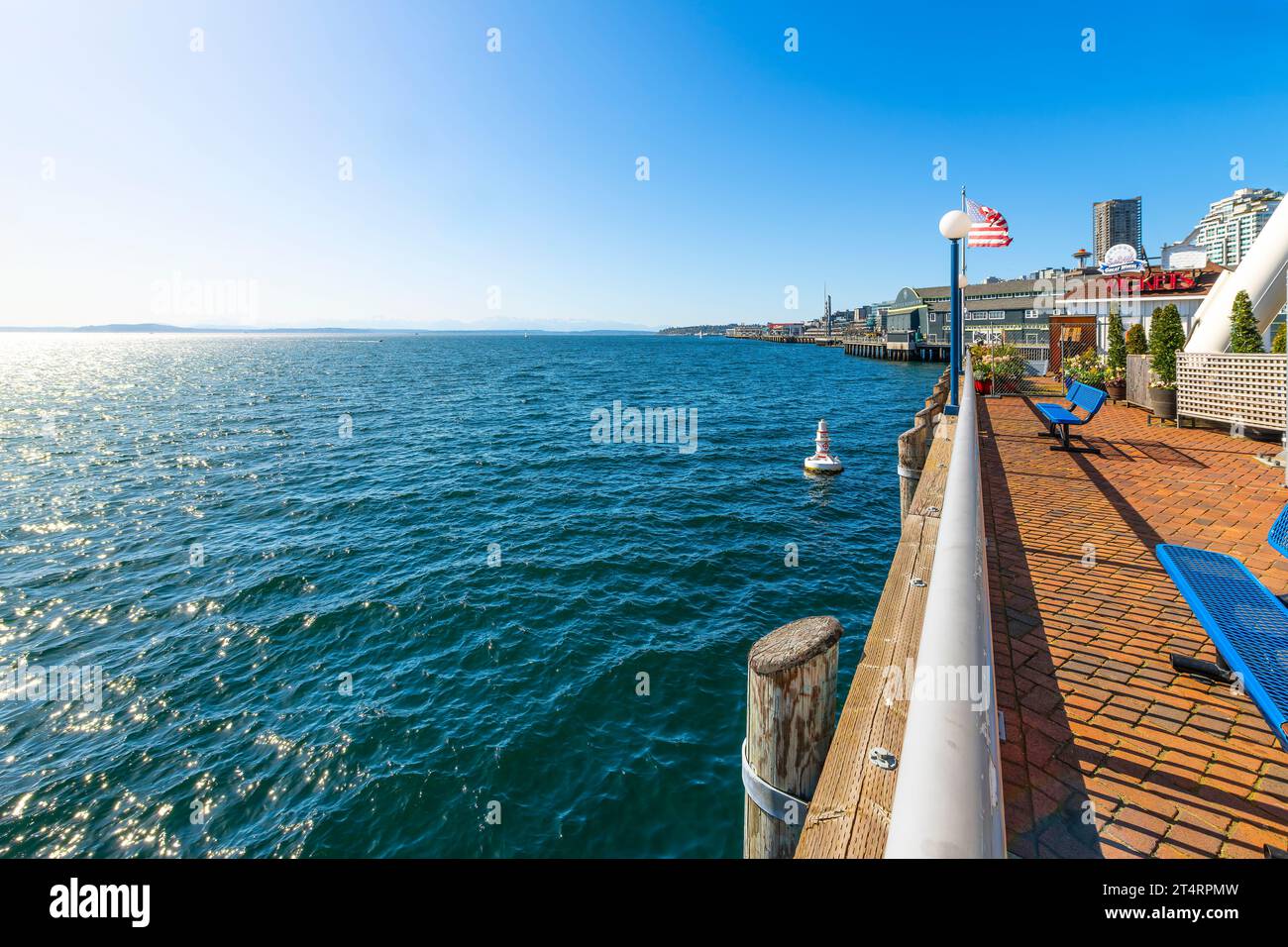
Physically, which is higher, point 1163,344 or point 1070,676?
point 1163,344

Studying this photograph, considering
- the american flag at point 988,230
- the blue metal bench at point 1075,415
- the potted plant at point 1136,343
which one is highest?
the american flag at point 988,230

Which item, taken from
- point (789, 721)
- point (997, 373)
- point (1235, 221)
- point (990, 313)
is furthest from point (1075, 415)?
point (1235, 221)

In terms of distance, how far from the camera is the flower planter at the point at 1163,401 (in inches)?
494

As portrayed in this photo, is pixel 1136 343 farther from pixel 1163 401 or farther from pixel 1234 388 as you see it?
pixel 1234 388

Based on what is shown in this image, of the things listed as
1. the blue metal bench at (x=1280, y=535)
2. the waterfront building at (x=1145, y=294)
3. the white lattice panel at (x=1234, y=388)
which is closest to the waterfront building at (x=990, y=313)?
the waterfront building at (x=1145, y=294)

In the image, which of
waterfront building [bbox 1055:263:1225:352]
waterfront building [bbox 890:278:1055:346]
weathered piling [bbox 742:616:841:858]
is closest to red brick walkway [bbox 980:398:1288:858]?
weathered piling [bbox 742:616:841:858]

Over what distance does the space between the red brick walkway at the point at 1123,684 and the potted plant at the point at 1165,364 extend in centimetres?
484

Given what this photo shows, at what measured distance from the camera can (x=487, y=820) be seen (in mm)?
6414

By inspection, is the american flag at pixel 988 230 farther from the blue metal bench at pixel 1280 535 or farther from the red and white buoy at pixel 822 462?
the blue metal bench at pixel 1280 535

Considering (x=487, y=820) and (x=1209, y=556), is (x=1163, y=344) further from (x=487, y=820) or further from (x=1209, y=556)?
(x=487, y=820)
